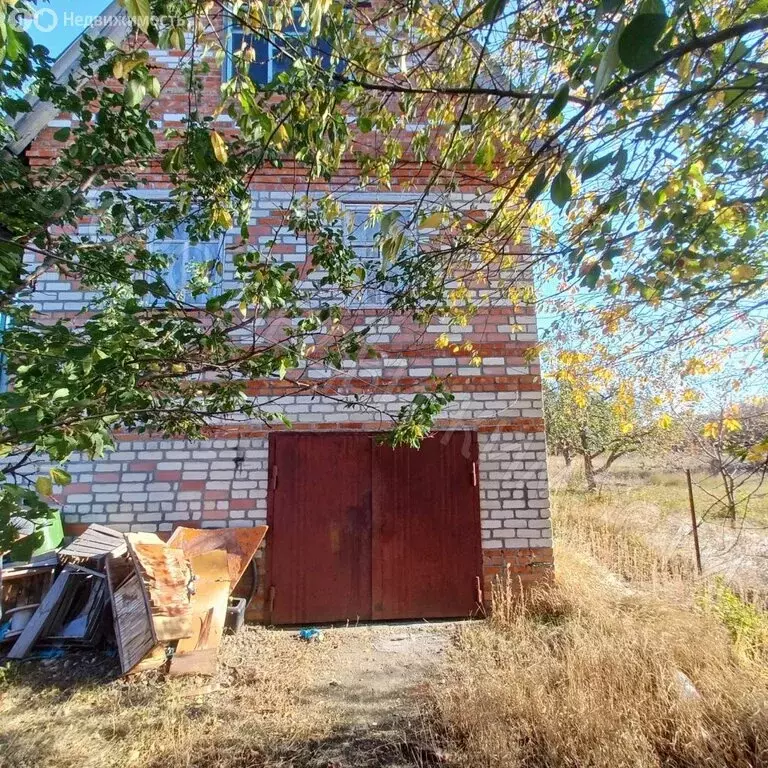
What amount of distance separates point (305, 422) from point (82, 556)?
2.23 m

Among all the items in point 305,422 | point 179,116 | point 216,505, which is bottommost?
point 216,505

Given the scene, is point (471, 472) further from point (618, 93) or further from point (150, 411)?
point (618, 93)

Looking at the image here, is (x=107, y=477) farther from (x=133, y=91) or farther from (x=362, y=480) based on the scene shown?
(x=133, y=91)

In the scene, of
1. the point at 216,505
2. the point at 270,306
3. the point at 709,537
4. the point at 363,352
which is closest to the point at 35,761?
the point at 216,505

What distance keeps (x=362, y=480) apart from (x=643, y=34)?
457cm

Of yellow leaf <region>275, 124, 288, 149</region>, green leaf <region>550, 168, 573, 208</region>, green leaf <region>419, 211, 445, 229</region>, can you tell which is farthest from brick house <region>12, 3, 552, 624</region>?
green leaf <region>550, 168, 573, 208</region>

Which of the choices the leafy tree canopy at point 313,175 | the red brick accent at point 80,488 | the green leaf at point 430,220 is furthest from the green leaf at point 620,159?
the red brick accent at point 80,488

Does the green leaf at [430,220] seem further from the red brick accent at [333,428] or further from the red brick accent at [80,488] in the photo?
the red brick accent at [80,488]

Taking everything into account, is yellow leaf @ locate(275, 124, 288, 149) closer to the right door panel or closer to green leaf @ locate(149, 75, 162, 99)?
green leaf @ locate(149, 75, 162, 99)

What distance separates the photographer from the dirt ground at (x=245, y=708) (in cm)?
303

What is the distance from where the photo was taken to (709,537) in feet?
23.9

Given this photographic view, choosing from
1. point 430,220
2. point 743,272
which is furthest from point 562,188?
point 743,272

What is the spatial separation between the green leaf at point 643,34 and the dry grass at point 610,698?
291 cm

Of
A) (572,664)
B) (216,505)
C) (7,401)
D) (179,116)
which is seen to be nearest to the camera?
(7,401)
